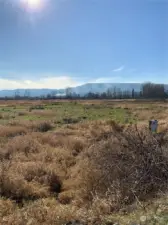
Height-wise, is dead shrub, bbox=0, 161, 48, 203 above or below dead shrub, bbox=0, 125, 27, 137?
below

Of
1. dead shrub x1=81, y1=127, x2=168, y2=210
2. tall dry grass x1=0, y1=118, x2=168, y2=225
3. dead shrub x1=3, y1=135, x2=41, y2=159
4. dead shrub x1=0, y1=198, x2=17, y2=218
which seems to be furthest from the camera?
dead shrub x1=3, y1=135, x2=41, y2=159

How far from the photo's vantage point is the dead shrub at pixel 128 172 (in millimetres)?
5324

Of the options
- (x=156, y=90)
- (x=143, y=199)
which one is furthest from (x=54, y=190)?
(x=156, y=90)

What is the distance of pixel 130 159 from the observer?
20.1 feet

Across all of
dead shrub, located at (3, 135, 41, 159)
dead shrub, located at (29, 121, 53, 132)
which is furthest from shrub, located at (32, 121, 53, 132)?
dead shrub, located at (3, 135, 41, 159)

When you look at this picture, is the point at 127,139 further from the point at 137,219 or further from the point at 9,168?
the point at 9,168

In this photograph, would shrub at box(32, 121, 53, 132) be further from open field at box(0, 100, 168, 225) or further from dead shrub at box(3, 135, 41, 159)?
open field at box(0, 100, 168, 225)

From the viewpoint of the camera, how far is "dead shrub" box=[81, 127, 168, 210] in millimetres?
5324

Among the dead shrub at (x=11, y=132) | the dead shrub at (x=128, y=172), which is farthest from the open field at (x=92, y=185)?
the dead shrub at (x=11, y=132)

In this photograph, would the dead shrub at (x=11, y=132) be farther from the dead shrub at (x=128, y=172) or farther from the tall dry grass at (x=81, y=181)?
the dead shrub at (x=128, y=172)

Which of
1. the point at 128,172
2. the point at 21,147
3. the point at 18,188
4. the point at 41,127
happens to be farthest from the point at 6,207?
the point at 41,127

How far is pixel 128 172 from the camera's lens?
5938mm

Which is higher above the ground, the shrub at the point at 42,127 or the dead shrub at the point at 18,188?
the shrub at the point at 42,127

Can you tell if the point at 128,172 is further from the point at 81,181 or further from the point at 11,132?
the point at 11,132
